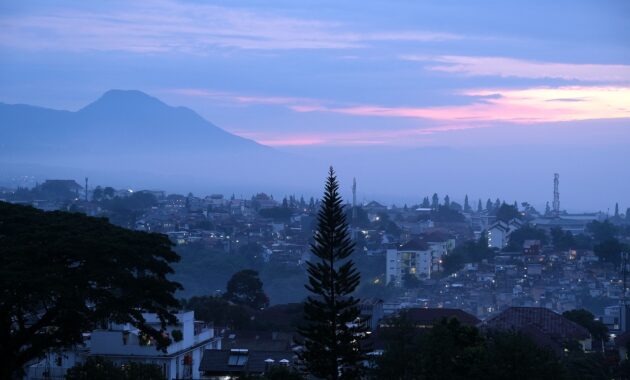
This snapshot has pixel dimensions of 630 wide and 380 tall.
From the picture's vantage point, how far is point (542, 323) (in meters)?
36.3

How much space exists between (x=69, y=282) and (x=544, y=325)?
21282 millimetres

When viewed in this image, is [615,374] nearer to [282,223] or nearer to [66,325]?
[66,325]

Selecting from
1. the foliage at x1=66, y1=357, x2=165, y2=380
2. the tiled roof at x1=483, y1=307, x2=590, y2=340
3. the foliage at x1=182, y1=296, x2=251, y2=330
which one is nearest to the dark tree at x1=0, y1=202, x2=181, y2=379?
the foliage at x1=66, y1=357, x2=165, y2=380

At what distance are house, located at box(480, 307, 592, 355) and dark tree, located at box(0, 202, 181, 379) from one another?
15730mm

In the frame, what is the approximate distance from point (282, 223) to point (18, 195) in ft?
112

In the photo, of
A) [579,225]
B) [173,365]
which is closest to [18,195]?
[579,225]

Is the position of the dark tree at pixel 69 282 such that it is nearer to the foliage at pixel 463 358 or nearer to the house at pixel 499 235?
the foliage at pixel 463 358

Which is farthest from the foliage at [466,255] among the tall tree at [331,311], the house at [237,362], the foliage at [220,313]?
the tall tree at [331,311]

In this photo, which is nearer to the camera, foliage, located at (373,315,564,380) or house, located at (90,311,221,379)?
foliage, located at (373,315,564,380)

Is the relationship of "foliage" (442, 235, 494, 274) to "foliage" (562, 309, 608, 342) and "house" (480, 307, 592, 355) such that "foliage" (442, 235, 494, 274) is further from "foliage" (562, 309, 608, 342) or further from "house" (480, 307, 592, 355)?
"house" (480, 307, 592, 355)

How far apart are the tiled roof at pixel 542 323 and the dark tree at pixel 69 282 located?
17.3m

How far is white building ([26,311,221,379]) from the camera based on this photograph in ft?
78.9

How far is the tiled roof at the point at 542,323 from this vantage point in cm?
3506

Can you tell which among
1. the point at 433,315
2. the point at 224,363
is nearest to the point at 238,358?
the point at 224,363
